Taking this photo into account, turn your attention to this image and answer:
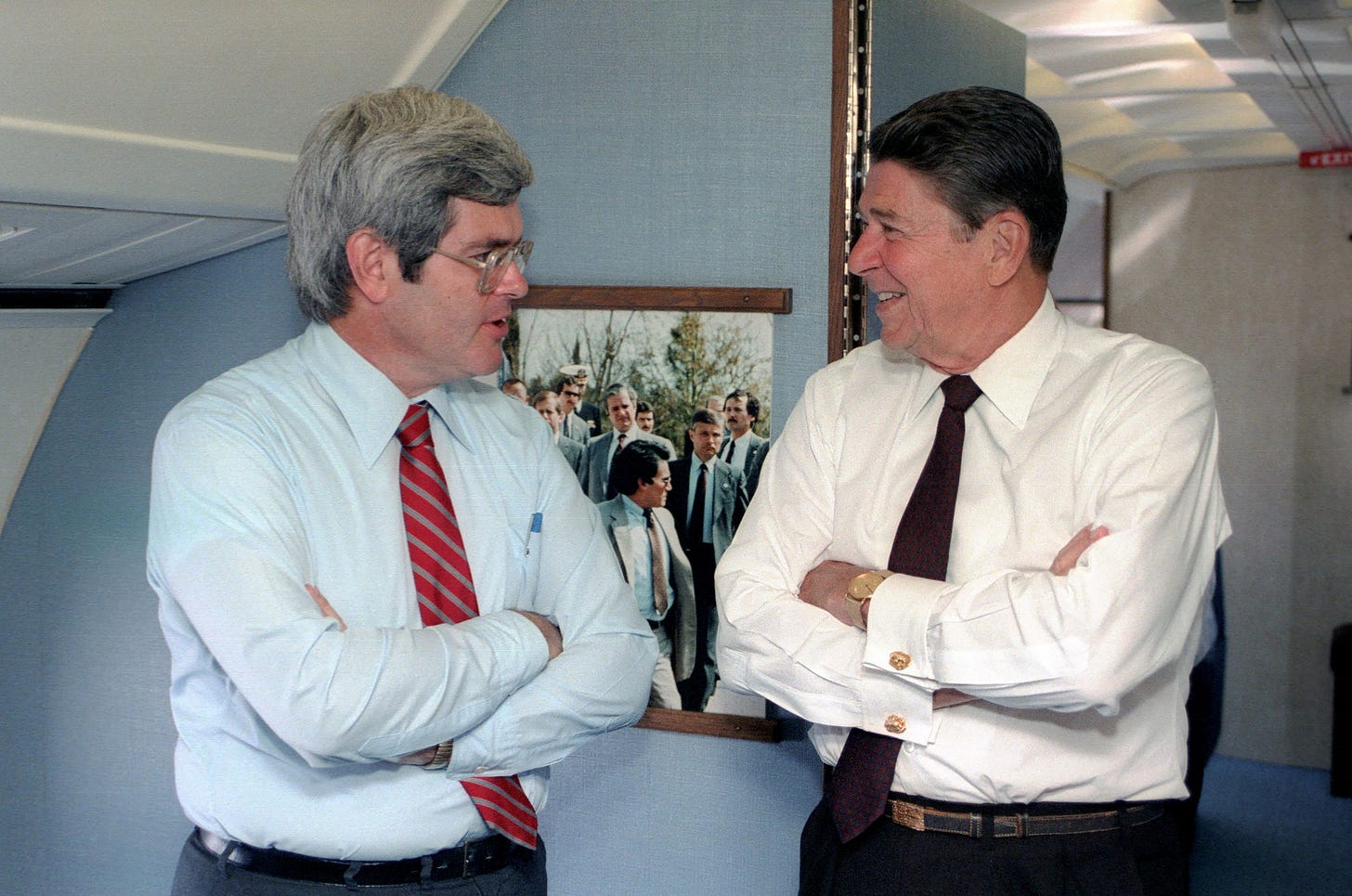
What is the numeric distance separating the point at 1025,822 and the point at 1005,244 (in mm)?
901

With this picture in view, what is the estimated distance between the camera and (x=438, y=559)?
6.23 feet

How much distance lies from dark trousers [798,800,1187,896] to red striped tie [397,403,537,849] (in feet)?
1.79

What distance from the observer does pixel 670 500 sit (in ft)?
8.46

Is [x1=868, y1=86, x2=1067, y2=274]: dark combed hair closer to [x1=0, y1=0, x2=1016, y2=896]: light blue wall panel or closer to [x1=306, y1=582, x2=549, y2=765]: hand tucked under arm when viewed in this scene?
[x1=0, y1=0, x2=1016, y2=896]: light blue wall panel

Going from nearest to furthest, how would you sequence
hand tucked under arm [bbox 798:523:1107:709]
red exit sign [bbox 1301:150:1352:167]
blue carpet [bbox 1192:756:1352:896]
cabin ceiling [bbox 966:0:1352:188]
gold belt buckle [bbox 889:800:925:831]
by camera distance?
hand tucked under arm [bbox 798:523:1107:709] < gold belt buckle [bbox 889:800:925:831] < cabin ceiling [bbox 966:0:1352:188] < blue carpet [bbox 1192:756:1352:896] < red exit sign [bbox 1301:150:1352:167]

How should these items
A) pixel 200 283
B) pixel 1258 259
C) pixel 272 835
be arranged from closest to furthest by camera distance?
pixel 272 835
pixel 200 283
pixel 1258 259

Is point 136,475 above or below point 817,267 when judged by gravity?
below

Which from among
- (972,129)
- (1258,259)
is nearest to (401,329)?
(972,129)

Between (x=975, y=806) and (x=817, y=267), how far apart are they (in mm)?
1112

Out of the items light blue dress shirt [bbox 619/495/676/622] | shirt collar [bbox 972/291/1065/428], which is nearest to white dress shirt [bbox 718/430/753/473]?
light blue dress shirt [bbox 619/495/676/622]

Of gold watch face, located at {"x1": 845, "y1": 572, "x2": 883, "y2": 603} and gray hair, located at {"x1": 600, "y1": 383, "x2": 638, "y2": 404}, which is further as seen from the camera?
gray hair, located at {"x1": 600, "y1": 383, "x2": 638, "y2": 404}

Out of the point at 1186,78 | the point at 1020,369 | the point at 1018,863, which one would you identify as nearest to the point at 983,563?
the point at 1020,369

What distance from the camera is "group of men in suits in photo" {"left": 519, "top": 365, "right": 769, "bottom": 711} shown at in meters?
2.53

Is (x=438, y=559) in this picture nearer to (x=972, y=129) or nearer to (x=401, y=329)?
(x=401, y=329)
